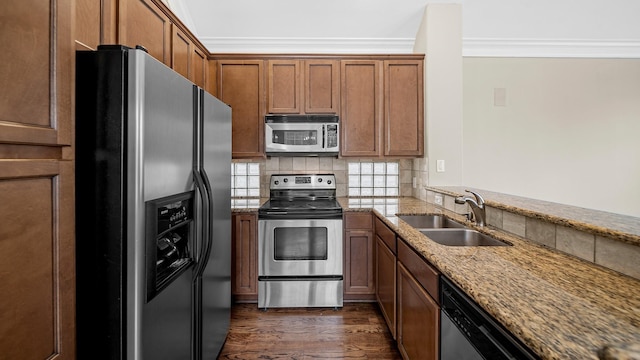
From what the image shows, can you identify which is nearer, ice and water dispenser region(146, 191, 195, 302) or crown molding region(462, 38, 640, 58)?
ice and water dispenser region(146, 191, 195, 302)

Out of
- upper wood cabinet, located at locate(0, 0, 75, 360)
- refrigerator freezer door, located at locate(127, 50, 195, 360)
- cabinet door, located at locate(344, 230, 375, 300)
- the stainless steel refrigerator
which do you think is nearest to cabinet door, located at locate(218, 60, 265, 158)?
cabinet door, located at locate(344, 230, 375, 300)

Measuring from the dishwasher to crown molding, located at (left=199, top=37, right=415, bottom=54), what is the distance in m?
2.76

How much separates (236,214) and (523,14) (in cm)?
345

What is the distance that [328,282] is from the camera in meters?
2.62

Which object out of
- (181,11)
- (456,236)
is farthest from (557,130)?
(181,11)

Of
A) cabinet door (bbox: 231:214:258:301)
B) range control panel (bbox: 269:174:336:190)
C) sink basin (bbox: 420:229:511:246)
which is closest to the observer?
sink basin (bbox: 420:229:511:246)

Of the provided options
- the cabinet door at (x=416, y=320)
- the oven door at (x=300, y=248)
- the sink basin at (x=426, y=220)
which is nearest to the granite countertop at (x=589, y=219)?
the sink basin at (x=426, y=220)

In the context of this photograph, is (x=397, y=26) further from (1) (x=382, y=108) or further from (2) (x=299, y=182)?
(2) (x=299, y=182)

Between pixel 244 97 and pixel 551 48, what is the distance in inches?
135

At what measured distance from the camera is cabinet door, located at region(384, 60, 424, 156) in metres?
2.99

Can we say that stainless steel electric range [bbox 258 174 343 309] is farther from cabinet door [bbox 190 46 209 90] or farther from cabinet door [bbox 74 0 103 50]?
cabinet door [bbox 74 0 103 50]

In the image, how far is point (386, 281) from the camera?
2211 millimetres

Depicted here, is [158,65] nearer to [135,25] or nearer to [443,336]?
[135,25]

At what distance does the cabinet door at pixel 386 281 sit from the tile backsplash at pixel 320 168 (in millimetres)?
996
